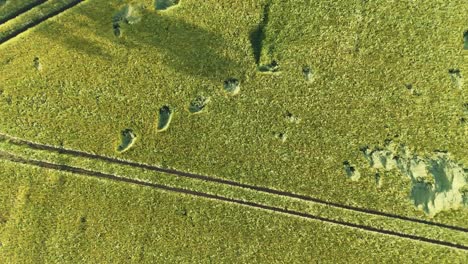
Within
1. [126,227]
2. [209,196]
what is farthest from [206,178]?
[126,227]

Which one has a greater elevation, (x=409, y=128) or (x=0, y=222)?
(x=409, y=128)

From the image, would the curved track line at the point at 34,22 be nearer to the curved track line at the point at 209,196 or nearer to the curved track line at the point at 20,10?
the curved track line at the point at 20,10

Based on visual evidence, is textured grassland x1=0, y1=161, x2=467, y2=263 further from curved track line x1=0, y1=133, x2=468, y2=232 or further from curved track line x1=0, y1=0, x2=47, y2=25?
curved track line x1=0, y1=0, x2=47, y2=25

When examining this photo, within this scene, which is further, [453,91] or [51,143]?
[51,143]

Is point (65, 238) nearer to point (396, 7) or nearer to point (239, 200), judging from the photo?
point (239, 200)

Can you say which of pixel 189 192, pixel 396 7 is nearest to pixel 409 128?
pixel 396 7

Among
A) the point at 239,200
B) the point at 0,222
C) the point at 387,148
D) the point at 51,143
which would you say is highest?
the point at 387,148

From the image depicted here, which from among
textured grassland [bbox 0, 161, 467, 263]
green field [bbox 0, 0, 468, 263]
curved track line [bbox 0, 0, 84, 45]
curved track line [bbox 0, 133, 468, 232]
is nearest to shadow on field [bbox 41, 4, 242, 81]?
green field [bbox 0, 0, 468, 263]
